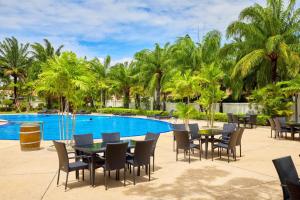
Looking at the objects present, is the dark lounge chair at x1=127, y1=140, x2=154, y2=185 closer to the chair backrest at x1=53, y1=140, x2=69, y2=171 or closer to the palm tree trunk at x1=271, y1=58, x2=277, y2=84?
the chair backrest at x1=53, y1=140, x2=69, y2=171

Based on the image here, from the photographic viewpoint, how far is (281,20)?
69.3 feet

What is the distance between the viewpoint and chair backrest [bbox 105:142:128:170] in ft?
21.2

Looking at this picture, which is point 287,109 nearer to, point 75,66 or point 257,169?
point 257,169

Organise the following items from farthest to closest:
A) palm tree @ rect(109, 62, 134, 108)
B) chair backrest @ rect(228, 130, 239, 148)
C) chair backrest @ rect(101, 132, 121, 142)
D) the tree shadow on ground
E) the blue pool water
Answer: palm tree @ rect(109, 62, 134, 108) < the blue pool water < chair backrest @ rect(228, 130, 239, 148) < chair backrest @ rect(101, 132, 121, 142) < the tree shadow on ground

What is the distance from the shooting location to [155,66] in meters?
32.5

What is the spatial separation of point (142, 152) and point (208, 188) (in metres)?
1.78

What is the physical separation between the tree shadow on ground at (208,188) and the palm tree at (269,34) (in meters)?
14.6

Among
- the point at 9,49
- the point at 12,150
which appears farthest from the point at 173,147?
the point at 9,49

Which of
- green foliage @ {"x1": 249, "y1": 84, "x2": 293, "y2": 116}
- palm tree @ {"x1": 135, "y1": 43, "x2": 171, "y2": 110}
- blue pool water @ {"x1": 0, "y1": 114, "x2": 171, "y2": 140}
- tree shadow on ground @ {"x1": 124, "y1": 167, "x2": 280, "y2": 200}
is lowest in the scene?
blue pool water @ {"x1": 0, "y1": 114, "x2": 171, "y2": 140}

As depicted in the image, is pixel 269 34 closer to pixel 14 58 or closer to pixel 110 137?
pixel 110 137

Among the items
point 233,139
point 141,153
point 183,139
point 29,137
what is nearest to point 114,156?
point 141,153

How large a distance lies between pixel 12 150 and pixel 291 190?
11.0 meters

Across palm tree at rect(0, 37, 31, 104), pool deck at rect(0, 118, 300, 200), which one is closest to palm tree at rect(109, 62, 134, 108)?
palm tree at rect(0, 37, 31, 104)

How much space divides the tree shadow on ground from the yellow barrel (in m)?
6.56
